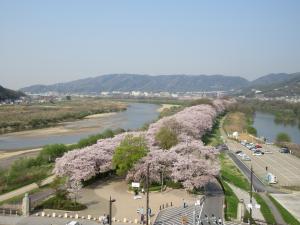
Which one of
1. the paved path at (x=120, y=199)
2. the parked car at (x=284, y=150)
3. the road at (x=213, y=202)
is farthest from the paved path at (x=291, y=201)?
the parked car at (x=284, y=150)

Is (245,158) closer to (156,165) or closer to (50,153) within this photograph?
(156,165)

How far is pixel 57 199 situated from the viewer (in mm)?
30391

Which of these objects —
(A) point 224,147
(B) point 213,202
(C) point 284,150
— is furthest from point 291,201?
(A) point 224,147

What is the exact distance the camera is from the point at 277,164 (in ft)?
178

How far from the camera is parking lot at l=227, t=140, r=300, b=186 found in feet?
150

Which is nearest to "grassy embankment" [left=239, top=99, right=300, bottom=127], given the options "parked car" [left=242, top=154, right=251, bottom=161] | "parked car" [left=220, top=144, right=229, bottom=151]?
"parked car" [left=220, top=144, right=229, bottom=151]

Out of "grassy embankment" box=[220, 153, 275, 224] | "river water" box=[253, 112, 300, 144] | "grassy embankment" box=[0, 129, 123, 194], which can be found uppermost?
"grassy embankment" box=[0, 129, 123, 194]

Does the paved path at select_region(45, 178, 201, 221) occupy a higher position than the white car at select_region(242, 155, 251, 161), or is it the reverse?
the paved path at select_region(45, 178, 201, 221)

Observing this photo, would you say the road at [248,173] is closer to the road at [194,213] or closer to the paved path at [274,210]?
the paved path at [274,210]

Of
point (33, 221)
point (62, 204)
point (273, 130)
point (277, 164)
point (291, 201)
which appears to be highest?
point (62, 204)

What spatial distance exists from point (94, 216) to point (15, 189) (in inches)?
484

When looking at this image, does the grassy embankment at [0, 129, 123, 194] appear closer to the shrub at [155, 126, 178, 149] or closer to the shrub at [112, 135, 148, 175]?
the shrub at [112, 135, 148, 175]

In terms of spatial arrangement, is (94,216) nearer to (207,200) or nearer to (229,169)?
(207,200)

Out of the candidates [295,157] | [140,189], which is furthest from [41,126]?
[140,189]
